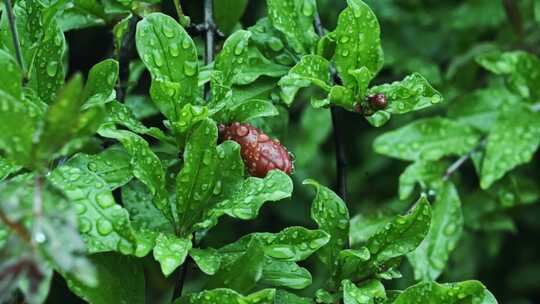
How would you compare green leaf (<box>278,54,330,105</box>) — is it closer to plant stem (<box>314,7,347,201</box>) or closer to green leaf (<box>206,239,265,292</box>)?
plant stem (<box>314,7,347,201</box>)

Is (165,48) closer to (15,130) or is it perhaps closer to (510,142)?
(15,130)

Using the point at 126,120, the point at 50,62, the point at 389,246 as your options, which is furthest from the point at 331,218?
the point at 50,62

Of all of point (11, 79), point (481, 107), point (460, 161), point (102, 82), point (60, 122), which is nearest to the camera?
point (60, 122)

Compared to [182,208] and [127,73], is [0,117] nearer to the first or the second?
[182,208]

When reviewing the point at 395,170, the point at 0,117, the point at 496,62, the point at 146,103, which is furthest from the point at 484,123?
the point at 0,117

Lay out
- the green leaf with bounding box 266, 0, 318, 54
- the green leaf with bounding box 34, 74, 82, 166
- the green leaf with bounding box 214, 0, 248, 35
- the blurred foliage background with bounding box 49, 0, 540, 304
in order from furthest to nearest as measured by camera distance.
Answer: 1. the blurred foliage background with bounding box 49, 0, 540, 304
2. the green leaf with bounding box 214, 0, 248, 35
3. the green leaf with bounding box 266, 0, 318, 54
4. the green leaf with bounding box 34, 74, 82, 166

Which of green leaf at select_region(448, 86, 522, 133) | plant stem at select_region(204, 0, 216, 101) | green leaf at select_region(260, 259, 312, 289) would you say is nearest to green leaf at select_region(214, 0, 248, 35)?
plant stem at select_region(204, 0, 216, 101)

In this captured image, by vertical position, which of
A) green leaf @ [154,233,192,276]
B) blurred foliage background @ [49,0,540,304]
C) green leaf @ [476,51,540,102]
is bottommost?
blurred foliage background @ [49,0,540,304]
